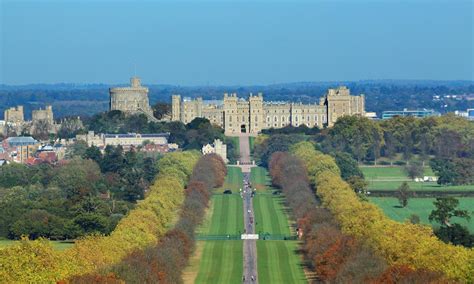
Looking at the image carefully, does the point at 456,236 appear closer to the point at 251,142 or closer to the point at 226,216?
the point at 226,216

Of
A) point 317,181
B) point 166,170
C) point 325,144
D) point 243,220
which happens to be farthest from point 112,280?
point 325,144

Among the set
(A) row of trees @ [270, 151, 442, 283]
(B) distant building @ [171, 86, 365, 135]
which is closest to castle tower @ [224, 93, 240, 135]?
(B) distant building @ [171, 86, 365, 135]

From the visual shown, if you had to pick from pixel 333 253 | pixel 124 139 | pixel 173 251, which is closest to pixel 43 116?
pixel 124 139

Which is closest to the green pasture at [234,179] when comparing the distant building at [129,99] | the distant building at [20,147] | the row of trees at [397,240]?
the distant building at [20,147]

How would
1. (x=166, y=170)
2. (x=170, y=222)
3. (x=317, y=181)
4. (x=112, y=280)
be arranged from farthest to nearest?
(x=166, y=170), (x=317, y=181), (x=170, y=222), (x=112, y=280)

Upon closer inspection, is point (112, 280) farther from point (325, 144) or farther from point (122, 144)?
point (122, 144)

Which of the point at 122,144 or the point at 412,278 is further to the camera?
the point at 122,144

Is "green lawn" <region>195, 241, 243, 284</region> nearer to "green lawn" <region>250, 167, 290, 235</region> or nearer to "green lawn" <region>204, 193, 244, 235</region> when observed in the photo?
"green lawn" <region>204, 193, 244, 235</region>

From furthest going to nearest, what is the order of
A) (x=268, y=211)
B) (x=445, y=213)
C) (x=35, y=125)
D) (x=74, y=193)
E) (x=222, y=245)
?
(x=35, y=125)
(x=268, y=211)
(x=74, y=193)
(x=445, y=213)
(x=222, y=245)
